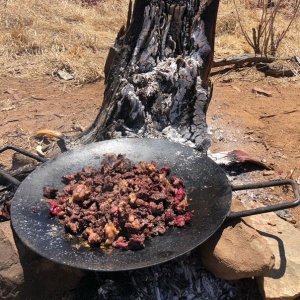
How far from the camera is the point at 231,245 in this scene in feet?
8.59

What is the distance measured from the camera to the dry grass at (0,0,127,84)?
20.4 ft

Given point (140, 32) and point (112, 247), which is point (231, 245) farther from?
point (140, 32)

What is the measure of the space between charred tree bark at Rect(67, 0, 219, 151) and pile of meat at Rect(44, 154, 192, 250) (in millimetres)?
671

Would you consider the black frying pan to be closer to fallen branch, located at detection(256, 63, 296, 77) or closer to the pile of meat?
the pile of meat

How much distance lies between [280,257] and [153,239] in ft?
2.97

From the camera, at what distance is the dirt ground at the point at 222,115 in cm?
440

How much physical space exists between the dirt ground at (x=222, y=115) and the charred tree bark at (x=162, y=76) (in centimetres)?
78

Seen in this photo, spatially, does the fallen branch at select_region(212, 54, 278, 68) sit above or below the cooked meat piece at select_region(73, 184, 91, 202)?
below

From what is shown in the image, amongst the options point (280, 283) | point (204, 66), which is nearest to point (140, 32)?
point (204, 66)

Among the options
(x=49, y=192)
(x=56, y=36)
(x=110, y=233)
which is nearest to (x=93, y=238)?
(x=110, y=233)

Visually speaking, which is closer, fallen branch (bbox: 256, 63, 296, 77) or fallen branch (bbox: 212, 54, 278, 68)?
fallen branch (bbox: 256, 63, 296, 77)

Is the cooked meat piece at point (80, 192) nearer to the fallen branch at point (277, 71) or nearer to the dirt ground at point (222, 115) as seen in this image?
the dirt ground at point (222, 115)

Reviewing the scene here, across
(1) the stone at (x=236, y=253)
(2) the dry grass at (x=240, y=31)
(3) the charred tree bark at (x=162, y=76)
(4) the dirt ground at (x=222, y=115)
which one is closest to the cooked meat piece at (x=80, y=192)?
(1) the stone at (x=236, y=253)

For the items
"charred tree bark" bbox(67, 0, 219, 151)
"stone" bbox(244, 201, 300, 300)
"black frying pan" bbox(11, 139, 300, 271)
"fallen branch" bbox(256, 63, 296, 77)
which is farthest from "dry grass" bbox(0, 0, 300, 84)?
"stone" bbox(244, 201, 300, 300)
